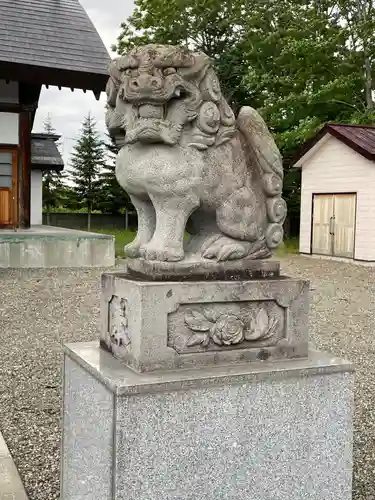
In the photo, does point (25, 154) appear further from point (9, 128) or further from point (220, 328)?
point (220, 328)

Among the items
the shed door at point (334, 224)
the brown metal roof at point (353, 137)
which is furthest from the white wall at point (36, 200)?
the shed door at point (334, 224)

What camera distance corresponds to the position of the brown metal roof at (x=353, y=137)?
46.1 feet

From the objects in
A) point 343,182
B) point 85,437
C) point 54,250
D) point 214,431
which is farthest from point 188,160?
point 343,182

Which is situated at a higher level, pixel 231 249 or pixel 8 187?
pixel 8 187

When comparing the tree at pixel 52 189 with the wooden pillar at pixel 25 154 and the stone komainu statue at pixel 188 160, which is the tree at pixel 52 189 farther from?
the stone komainu statue at pixel 188 160

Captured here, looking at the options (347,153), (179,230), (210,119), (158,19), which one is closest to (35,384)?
(179,230)

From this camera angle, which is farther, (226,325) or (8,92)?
(8,92)

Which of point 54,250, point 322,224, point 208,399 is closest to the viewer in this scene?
point 208,399

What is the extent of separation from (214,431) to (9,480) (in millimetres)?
1498

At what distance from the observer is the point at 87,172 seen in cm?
3077

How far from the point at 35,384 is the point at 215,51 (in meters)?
20.7

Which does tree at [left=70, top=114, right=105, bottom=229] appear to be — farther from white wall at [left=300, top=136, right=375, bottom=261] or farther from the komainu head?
the komainu head

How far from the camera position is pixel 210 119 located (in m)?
2.62

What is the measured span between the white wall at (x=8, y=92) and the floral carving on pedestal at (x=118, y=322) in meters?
10.6
